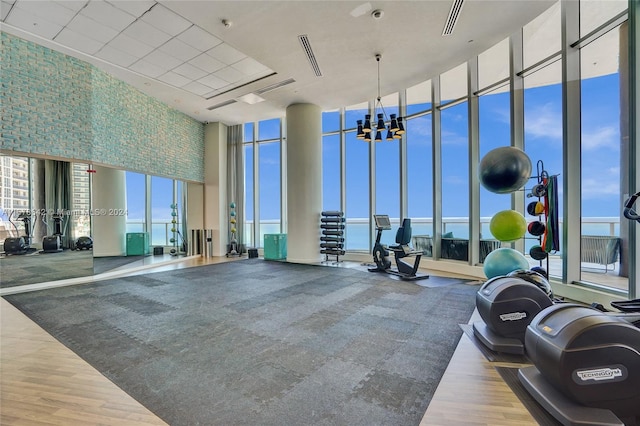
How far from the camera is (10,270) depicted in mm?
5770

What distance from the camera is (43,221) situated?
250 inches

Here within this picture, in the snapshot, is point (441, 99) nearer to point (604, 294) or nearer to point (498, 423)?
point (604, 294)

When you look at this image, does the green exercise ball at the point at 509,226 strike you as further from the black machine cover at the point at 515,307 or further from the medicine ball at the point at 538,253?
the black machine cover at the point at 515,307

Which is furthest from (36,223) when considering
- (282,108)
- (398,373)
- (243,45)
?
(398,373)

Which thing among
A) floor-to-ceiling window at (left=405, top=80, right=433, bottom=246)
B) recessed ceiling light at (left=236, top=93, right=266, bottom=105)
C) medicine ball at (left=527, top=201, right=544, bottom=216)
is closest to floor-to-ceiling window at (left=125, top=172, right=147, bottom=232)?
recessed ceiling light at (left=236, top=93, right=266, bottom=105)

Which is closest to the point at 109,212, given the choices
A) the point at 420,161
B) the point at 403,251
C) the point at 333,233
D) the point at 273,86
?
the point at 273,86

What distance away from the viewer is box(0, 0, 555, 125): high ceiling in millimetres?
4383

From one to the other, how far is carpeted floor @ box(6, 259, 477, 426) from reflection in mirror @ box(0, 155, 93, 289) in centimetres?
115

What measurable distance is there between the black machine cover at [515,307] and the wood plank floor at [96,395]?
0.37 meters

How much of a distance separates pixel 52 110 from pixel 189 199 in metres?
5.01

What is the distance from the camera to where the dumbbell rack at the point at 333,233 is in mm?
8164

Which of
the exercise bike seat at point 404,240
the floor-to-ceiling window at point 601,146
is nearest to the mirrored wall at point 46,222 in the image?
the exercise bike seat at point 404,240

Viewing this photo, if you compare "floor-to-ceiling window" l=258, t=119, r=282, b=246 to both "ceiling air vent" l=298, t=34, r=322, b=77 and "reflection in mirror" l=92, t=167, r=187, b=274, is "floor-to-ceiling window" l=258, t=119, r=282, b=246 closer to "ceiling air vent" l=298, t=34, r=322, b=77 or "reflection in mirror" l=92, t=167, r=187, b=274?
"reflection in mirror" l=92, t=167, r=187, b=274

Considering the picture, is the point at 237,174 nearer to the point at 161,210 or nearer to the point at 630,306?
the point at 161,210
